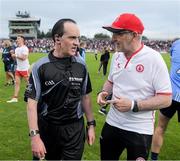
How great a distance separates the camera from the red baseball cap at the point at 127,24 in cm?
379

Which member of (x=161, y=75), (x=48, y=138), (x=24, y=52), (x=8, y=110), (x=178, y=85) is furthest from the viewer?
(x=24, y=52)

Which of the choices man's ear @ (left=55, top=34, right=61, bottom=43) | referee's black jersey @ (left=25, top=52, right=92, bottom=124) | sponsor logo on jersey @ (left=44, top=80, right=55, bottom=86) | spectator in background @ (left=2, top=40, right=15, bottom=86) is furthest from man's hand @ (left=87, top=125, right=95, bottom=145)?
spectator in background @ (left=2, top=40, right=15, bottom=86)

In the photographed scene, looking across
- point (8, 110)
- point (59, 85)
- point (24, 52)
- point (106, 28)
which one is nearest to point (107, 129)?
point (59, 85)

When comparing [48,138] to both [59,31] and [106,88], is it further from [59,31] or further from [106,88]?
[59,31]

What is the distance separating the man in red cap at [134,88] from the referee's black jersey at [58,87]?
0.98 ft

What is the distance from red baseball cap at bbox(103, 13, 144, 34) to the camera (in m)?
3.79

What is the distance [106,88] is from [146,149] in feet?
2.53

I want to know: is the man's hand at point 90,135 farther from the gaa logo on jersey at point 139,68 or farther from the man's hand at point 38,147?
the gaa logo on jersey at point 139,68

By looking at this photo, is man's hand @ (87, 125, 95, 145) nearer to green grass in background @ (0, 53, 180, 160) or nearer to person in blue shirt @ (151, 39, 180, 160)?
person in blue shirt @ (151, 39, 180, 160)

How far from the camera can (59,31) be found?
3.79 metres

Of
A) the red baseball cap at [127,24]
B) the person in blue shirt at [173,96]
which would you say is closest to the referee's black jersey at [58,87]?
the red baseball cap at [127,24]

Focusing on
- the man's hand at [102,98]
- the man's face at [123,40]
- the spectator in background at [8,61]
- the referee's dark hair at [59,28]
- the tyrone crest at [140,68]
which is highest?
the referee's dark hair at [59,28]

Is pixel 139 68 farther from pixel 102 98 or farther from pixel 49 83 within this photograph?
pixel 49 83

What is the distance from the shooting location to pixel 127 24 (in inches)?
150
